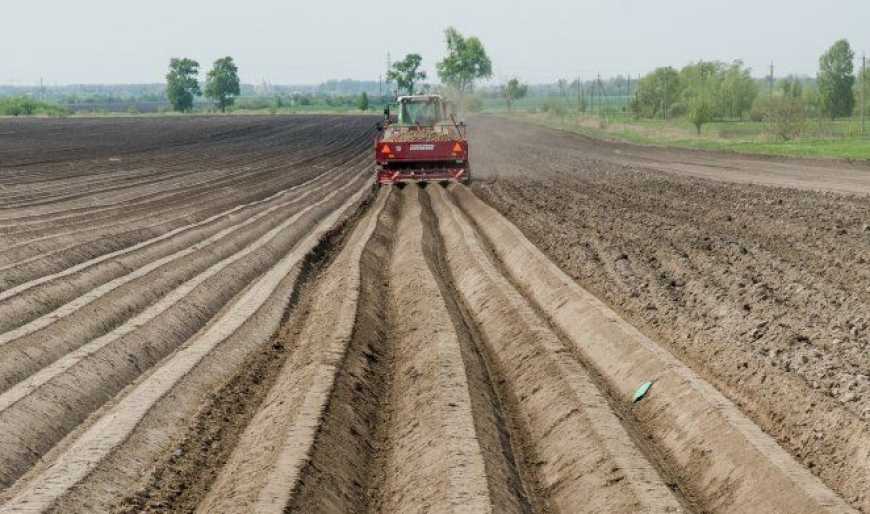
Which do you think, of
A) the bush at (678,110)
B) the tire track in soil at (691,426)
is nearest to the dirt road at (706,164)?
the tire track in soil at (691,426)

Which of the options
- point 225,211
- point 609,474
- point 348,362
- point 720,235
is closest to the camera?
point 609,474

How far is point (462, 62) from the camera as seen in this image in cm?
14488

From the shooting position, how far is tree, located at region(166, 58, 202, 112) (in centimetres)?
14150

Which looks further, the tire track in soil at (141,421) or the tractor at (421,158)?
the tractor at (421,158)

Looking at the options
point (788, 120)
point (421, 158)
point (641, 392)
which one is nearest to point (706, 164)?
point (421, 158)

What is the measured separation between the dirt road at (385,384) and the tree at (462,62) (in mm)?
131117

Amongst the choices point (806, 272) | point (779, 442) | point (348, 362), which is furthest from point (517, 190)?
point (779, 442)

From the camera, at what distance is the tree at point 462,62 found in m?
145

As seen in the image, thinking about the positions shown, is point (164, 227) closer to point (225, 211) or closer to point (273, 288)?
point (225, 211)

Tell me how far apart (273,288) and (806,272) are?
5866 millimetres

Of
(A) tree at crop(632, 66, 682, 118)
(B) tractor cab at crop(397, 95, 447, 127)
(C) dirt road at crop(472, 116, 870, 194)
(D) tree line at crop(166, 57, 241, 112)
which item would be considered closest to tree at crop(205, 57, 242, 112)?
(D) tree line at crop(166, 57, 241, 112)

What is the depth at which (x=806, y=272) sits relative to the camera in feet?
37.9

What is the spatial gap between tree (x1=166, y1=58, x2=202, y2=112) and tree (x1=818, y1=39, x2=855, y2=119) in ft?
296

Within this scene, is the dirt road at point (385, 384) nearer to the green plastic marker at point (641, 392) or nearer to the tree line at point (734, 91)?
the green plastic marker at point (641, 392)
